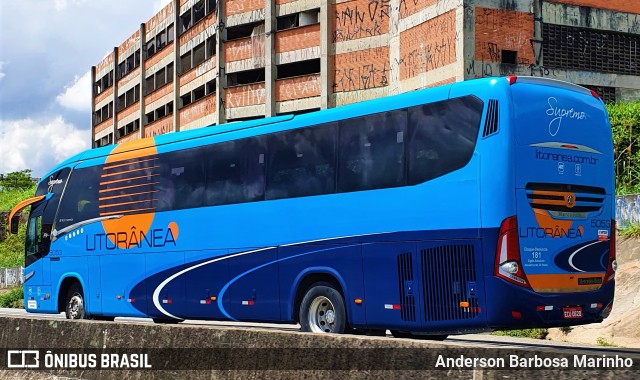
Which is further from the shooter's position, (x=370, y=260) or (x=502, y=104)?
(x=370, y=260)

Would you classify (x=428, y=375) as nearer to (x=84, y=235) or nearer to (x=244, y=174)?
(x=244, y=174)

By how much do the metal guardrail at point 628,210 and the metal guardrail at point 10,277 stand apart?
130ft

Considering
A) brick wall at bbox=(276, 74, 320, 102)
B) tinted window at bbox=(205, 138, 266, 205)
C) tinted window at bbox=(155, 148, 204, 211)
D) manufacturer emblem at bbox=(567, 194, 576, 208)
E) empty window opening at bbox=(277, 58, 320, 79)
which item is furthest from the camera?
empty window opening at bbox=(277, 58, 320, 79)

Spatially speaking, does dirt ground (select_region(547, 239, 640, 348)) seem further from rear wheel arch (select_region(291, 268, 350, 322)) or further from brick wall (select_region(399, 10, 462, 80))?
brick wall (select_region(399, 10, 462, 80))

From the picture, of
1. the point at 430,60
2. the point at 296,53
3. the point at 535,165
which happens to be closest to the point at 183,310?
the point at 535,165

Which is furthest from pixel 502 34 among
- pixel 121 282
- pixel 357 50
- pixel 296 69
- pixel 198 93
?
pixel 198 93

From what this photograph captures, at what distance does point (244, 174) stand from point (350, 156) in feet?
8.83

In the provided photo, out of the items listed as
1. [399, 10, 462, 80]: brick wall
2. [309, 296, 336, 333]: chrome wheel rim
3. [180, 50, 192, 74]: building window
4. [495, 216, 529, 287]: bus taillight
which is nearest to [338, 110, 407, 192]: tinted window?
[309, 296, 336, 333]: chrome wheel rim

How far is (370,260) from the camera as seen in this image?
13492mm

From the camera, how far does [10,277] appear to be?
55.2 meters

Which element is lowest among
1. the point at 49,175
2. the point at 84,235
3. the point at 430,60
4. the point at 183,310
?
the point at 183,310

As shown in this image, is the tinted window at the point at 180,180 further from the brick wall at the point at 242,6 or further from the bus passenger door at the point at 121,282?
the brick wall at the point at 242,6

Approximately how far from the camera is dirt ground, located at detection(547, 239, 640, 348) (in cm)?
1655

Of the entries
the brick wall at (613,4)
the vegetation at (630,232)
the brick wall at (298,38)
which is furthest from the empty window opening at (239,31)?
the vegetation at (630,232)
